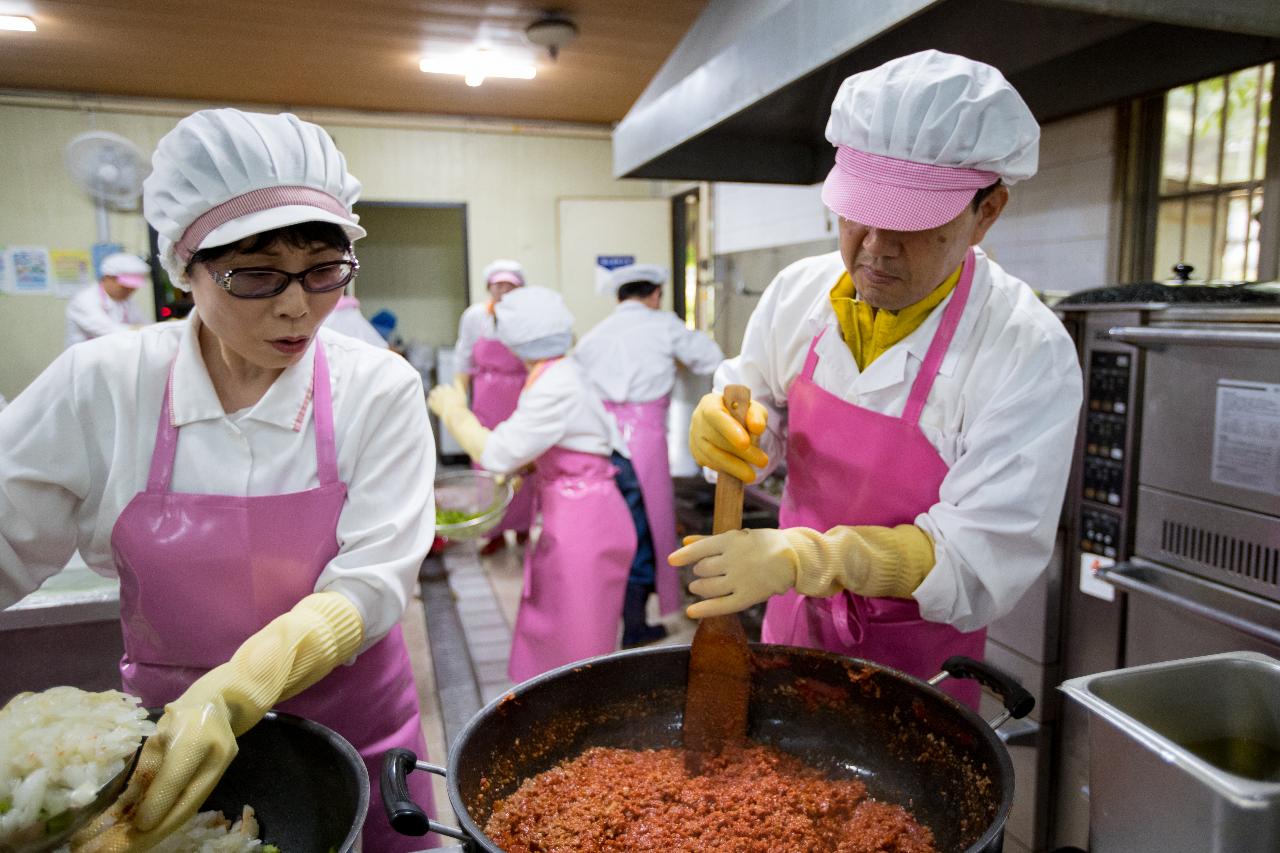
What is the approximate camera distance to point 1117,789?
719 millimetres

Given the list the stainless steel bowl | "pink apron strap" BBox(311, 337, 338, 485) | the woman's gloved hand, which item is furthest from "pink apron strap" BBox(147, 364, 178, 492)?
the stainless steel bowl

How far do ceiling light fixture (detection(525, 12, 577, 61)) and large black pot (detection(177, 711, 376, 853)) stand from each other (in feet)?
12.1

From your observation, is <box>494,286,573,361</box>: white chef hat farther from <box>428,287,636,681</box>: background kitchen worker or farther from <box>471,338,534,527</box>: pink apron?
<box>471,338,534,527</box>: pink apron

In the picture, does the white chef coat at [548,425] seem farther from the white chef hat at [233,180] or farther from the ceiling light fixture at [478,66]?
the ceiling light fixture at [478,66]

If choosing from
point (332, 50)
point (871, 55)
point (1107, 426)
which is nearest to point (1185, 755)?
point (1107, 426)

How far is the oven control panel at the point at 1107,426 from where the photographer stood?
178 cm

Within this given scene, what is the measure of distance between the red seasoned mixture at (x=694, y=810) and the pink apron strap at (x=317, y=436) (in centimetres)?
53

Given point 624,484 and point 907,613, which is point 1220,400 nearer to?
point 907,613

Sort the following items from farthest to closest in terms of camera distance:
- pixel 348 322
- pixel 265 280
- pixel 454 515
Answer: pixel 348 322, pixel 454 515, pixel 265 280

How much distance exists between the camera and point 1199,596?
1620 mm

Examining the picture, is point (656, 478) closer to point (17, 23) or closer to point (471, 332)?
point (471, 332)

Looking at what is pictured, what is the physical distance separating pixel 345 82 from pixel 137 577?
192 inches

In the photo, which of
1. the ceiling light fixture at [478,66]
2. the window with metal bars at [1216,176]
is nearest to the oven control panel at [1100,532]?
the window with metal bars at [1216,176]

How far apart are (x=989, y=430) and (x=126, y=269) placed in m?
5.75
